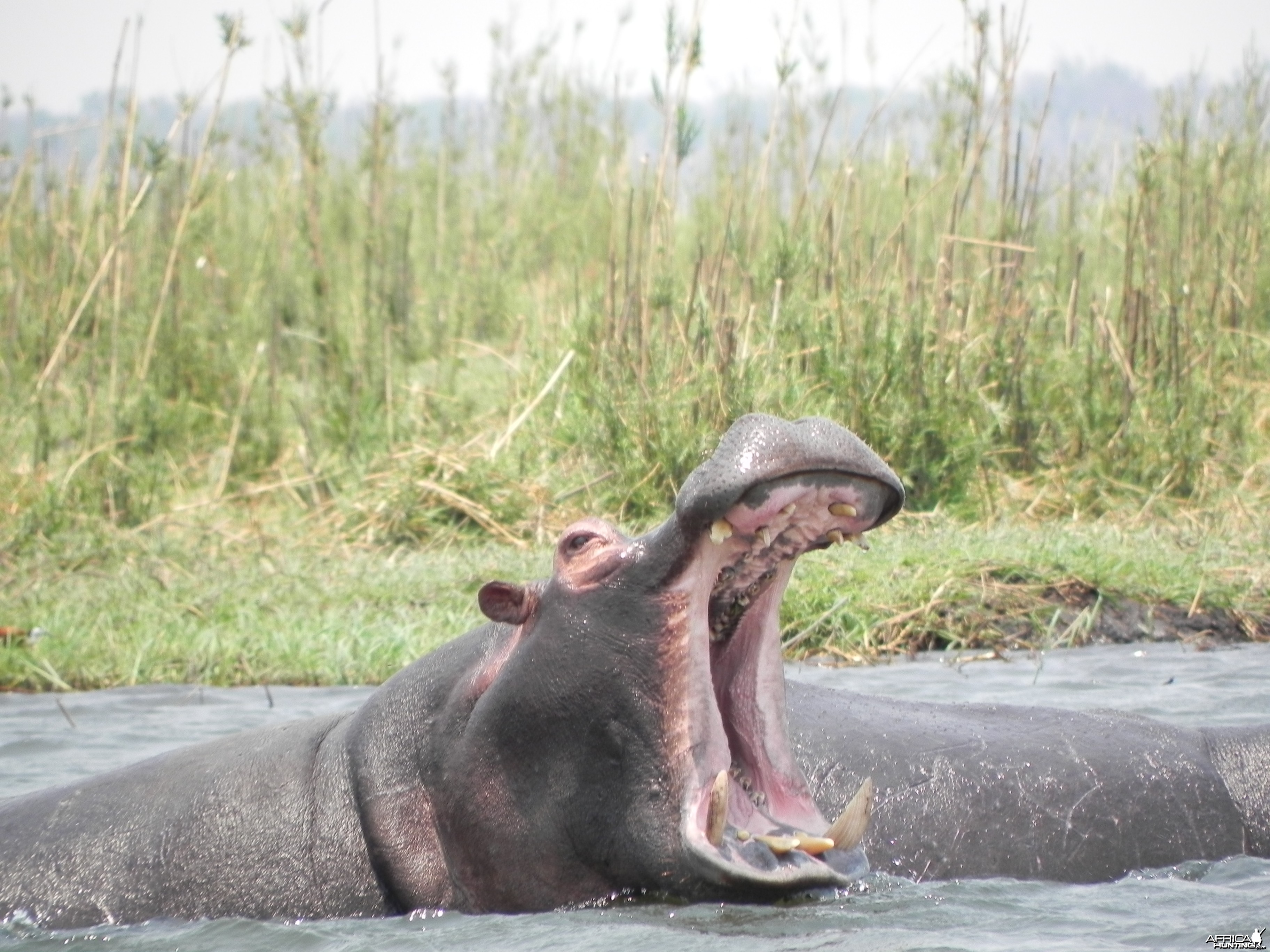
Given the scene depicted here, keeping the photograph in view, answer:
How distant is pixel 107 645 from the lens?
5383 mm

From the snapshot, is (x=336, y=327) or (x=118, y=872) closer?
(x=118, y=872)

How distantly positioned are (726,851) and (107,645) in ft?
11.1

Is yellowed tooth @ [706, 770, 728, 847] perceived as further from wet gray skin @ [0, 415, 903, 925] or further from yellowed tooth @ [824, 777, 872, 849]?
yellowed tooth @ [824, 777, 872, 849]

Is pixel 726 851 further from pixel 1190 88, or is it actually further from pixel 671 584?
pixel 1190 88

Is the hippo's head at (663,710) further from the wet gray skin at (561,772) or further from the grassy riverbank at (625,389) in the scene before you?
the grassy riverbank at (625,389)

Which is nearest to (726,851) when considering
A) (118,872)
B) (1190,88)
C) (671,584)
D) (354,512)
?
(671,584)

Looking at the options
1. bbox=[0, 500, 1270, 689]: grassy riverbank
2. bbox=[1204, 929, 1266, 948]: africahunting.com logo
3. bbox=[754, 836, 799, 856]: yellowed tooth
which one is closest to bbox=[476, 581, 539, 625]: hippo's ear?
Answer: bbox=[754, 836, 799, 856]: yellowed tooth

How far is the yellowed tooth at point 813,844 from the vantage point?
2549 mm

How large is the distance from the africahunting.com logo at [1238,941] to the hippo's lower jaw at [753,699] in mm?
517

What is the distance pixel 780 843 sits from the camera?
254 centimetres

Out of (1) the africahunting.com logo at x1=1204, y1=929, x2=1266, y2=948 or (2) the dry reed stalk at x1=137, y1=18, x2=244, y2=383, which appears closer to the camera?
(1) the africahunting.com logo at x1=1204, y1=929, x2=1266, y2=948

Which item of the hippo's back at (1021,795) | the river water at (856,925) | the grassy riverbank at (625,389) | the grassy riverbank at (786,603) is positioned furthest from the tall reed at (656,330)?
the river water at (856,925)

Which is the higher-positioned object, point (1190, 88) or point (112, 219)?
point (1190, 88)

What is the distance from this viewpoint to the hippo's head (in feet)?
8.22
